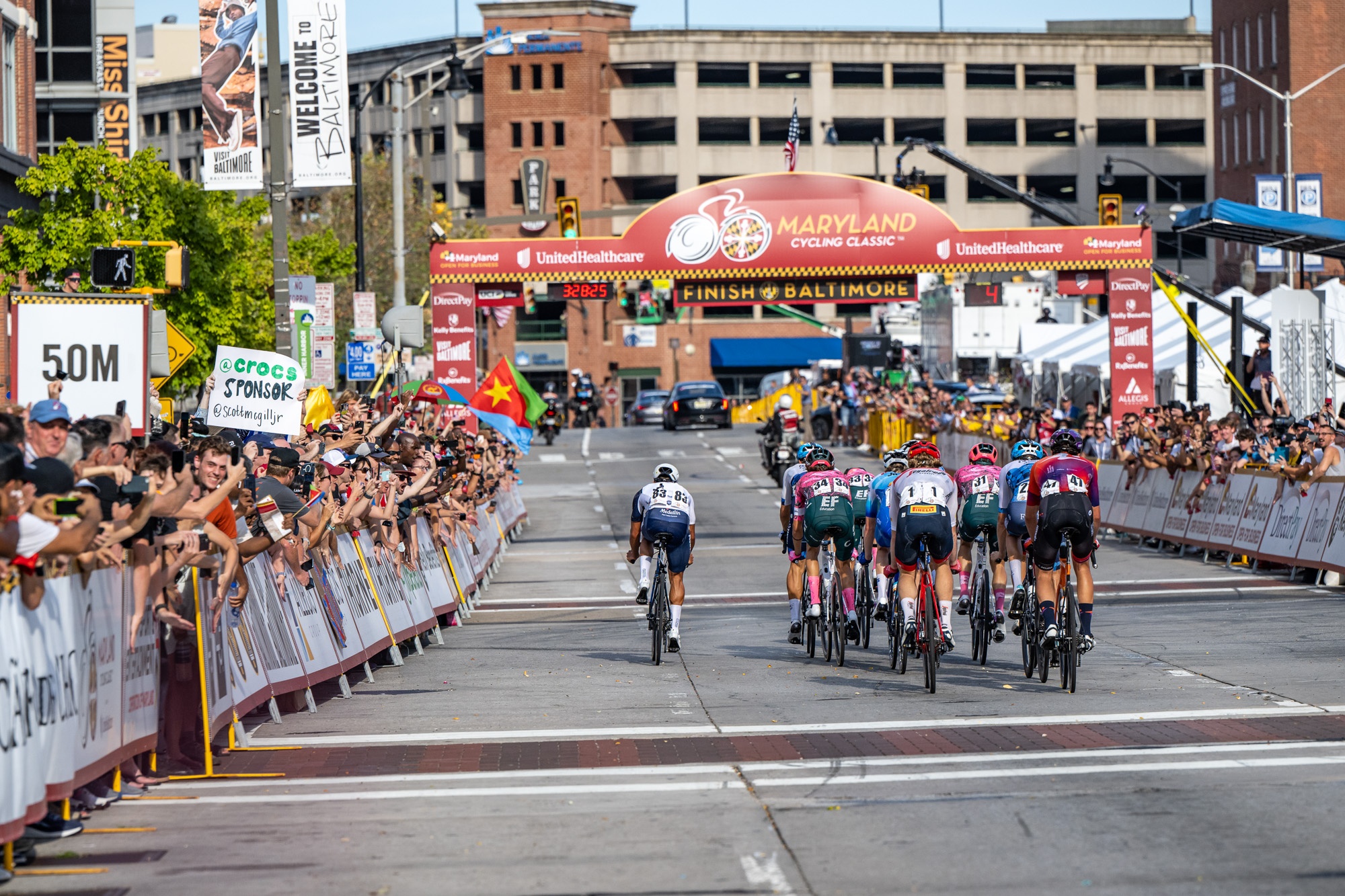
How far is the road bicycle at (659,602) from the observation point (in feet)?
52.5

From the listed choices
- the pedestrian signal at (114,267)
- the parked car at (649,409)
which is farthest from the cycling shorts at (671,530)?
the parked car at (649,409)

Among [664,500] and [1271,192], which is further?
[1271,192]

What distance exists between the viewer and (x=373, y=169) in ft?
224

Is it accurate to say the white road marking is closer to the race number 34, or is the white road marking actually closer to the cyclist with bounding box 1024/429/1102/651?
the cyclist with bounding box 1024/429/1102/651

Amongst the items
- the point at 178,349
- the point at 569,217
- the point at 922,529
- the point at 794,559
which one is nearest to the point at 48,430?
the point at 922,529

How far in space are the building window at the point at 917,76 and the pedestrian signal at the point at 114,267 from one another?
81.9 meters

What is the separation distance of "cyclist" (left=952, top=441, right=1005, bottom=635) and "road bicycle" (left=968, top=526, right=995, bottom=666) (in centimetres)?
7

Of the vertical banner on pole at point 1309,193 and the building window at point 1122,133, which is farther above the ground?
the building window at point 1122,133

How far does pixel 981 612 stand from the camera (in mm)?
15812

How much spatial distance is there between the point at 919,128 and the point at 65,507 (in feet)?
305

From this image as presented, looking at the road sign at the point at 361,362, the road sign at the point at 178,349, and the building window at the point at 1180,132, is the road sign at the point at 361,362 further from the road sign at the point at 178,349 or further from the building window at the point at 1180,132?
the building window at the point at 1180,132

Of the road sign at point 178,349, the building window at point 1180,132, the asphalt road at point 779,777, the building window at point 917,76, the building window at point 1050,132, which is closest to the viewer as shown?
the asphalt road at point 779,777

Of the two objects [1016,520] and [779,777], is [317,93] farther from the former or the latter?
[779,777]

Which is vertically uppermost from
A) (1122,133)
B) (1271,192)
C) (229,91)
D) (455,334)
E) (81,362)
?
(1122,133)
